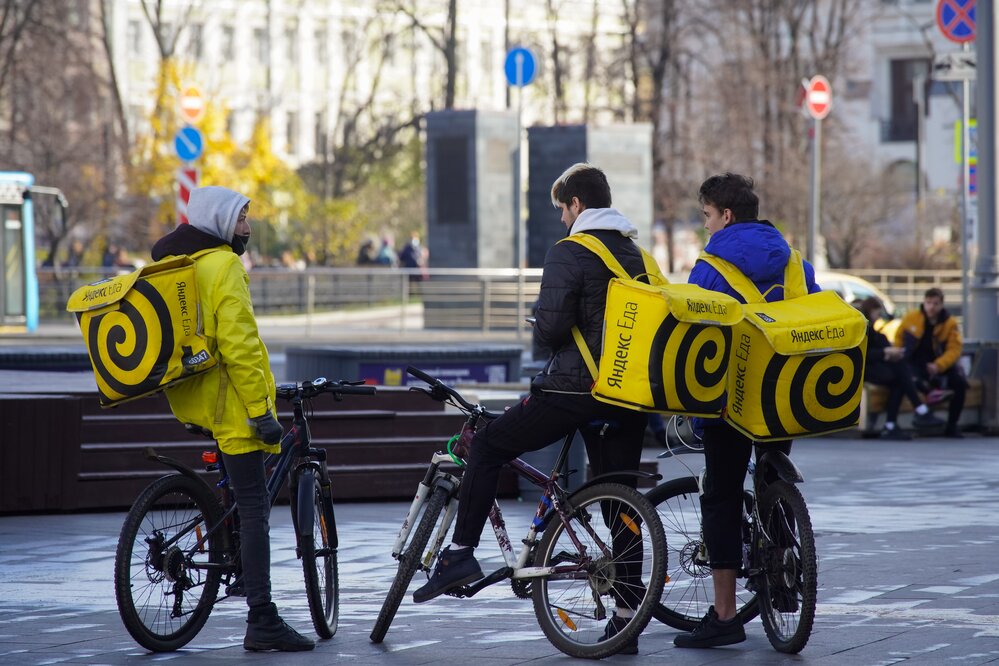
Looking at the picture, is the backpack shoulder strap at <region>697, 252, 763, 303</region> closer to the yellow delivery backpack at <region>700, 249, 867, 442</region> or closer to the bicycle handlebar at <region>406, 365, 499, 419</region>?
the yellow delivery backpack at <region>700, 249, 867, 442</region>

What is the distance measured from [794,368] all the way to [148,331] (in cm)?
233

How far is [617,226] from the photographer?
22.6ft

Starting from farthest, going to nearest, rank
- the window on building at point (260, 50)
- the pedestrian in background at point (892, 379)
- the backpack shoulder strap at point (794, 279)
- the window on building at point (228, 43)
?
the window on building at point (260, 50) → the window on building at point (228, 43) → the pedestrian in background at point (892, 379) → the backpack shoulder strap at point (794, 279)

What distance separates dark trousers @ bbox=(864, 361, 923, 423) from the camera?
1784 centimetres

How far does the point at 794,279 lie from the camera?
699cm

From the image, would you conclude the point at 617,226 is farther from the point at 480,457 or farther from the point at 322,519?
the point at 322,519

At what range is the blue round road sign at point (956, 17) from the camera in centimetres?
1995

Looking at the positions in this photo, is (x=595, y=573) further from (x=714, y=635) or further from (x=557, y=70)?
(x=557, y=70)

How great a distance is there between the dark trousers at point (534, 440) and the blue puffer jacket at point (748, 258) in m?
0.32

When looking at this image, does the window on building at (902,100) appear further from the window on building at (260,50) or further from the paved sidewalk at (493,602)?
the paved sidewalk at (493,602)

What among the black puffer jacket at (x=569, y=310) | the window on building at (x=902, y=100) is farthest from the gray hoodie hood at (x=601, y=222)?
the window on building at (x=902, y=100)

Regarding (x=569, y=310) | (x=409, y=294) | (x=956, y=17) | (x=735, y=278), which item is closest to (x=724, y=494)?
(x=735, y=278)

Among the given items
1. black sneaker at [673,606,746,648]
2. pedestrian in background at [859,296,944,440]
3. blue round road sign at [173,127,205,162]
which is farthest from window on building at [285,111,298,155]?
black sneaker at [673,606,746,648]

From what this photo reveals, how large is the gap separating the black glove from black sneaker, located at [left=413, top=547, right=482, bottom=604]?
0.76m
